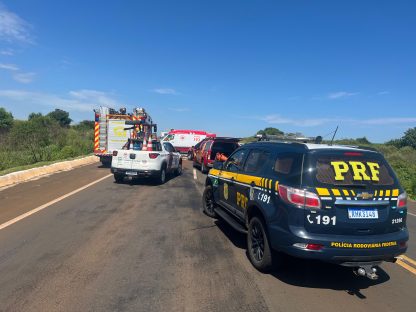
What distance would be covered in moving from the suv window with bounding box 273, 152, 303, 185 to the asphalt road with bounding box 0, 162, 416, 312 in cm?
137

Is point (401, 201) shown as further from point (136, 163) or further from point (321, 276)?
point (136, 163)

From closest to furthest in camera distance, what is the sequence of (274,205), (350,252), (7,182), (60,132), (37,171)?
(350,252) → (274,205) → (7,182) → (37,171) → (60,132)

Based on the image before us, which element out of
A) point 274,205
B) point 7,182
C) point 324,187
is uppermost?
point 324,187

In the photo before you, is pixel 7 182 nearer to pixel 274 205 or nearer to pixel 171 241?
pixel 171 241

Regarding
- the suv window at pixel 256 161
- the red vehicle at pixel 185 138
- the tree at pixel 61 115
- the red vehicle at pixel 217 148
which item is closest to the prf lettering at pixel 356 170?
the suv window at pixel 256 161

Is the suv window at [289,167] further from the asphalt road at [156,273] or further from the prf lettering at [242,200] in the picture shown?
the asphalt road at [156,273]

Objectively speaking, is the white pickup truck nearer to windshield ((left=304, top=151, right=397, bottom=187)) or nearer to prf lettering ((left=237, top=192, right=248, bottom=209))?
prf lettering ((left=237, top=192, right=248, bottom=209))

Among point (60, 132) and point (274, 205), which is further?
point (60, 132)

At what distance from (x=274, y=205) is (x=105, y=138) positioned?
1670 centimetres

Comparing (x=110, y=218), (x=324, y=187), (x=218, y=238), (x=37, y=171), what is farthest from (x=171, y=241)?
(x=37, y=171)

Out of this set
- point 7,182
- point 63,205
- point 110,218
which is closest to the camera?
point 110,218

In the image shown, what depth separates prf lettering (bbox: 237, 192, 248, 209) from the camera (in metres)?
6.15

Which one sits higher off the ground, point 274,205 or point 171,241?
point 274,205

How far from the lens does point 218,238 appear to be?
706cm
